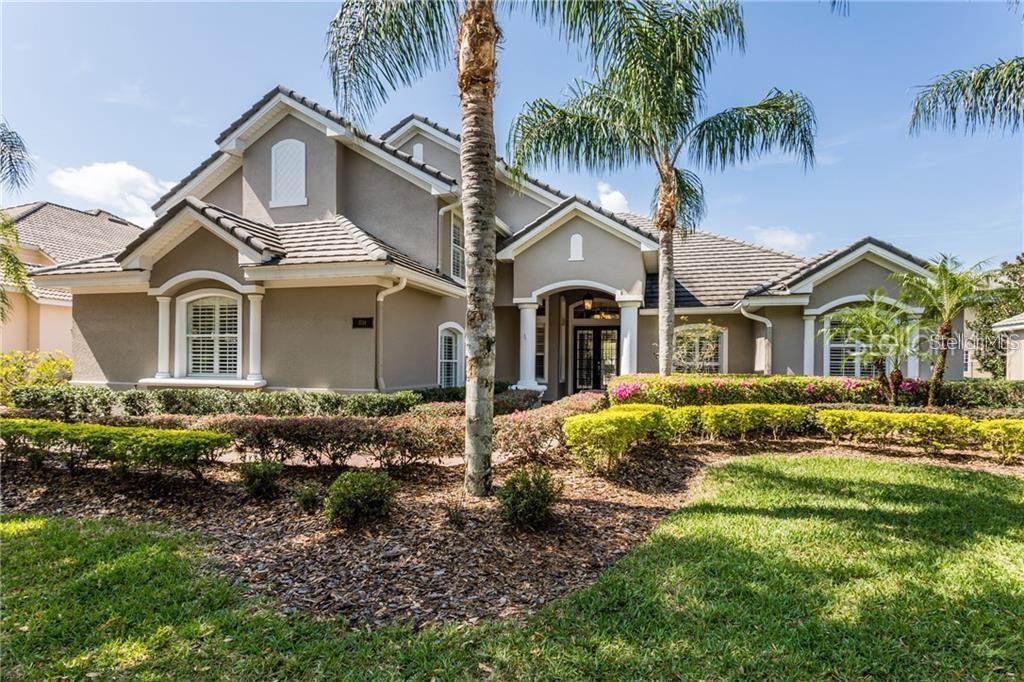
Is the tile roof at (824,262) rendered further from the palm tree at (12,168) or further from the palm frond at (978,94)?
the palm tree at (12,168)

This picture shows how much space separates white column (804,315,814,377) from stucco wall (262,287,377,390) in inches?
473

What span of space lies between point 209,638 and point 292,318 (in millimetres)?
8786

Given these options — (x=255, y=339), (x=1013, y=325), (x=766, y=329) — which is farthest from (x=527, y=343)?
(x=1013, y=325)

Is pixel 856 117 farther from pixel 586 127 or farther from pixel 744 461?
pixel 744 461

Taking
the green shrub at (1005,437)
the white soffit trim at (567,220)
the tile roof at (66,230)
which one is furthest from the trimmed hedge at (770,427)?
the tile roof at (66,230)

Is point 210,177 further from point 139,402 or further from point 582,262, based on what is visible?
point 582,262

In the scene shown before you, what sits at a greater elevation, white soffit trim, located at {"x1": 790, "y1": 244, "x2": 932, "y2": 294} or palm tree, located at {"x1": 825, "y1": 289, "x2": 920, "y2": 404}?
white soffit trim, located at {"x1": 790, "y1": 244, "x2": 932, "y2": 294}

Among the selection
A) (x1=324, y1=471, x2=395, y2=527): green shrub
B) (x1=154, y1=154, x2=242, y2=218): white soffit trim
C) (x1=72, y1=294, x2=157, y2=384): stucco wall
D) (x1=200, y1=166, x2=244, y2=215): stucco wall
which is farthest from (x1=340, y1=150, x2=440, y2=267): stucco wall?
(x1=324, y1=471, x2=395, y2=527): green shrub

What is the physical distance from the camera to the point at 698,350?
15875 millimetres

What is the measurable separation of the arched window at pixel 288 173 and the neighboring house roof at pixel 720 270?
11074 mm

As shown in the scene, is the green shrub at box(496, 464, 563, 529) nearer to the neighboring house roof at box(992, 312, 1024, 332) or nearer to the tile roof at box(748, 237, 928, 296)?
the tile roof at box(748, 237, 928, 296)

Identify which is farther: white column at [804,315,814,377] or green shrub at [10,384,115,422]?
white column at [804,315,814,377]

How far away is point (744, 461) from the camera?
8.44 m

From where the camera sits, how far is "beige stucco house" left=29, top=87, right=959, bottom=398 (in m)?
11.1
